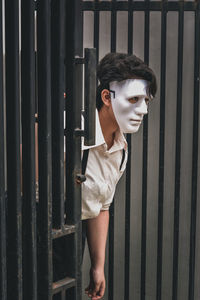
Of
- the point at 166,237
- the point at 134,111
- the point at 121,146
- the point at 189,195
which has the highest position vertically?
the point at 134,111

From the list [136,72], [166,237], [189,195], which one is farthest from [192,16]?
[166,237]

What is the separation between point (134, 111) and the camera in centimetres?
288

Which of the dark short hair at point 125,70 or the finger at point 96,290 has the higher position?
the dark short hair at point 125,70

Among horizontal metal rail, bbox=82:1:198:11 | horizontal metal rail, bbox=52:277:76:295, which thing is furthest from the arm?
horizontal metal rail, bbox=82:1:198:11

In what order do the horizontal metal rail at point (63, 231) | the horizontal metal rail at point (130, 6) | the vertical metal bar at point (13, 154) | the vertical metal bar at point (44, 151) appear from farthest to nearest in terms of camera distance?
the horizontal metal rail at point (130, 6) → the horizontal metal rail at point (63, 231) → the vertical metal bar at point (44, 151) → the vertical metal bar at point (13, 154)

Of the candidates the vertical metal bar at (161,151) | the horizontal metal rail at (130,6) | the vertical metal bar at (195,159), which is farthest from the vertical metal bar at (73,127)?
the vertical metal bar at (195,159)

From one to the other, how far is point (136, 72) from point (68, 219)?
2.91ft

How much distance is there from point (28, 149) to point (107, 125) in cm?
78

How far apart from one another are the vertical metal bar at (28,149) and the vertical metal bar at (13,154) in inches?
2.0

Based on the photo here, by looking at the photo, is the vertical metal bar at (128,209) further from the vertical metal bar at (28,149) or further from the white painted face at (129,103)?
the vertical metal bar at (28,149)

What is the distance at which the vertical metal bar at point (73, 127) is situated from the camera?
91.4 inches

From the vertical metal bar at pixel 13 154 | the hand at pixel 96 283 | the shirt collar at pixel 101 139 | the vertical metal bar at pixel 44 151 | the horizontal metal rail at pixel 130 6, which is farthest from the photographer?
the horizontal metal rail at pixel 130 6

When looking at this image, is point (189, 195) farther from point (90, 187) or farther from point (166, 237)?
point (90, 187)

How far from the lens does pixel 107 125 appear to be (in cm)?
292
